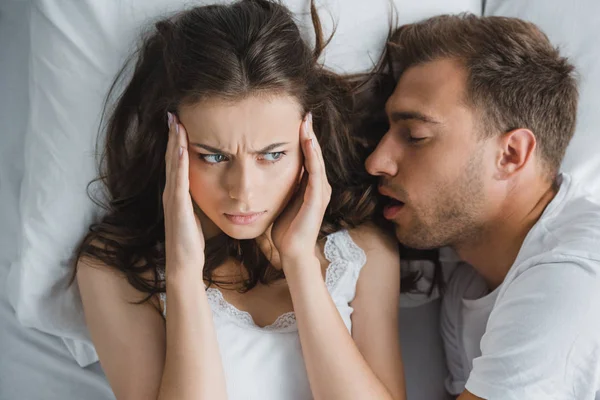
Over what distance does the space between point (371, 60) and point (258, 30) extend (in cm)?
47

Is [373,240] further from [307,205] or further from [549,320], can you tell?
[549,320]

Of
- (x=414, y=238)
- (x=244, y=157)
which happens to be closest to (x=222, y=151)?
(x=244, y=157)

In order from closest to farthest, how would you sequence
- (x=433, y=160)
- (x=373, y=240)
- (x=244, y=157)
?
(x=244, y=157), (x=433, y=160), (x=373, y=240)

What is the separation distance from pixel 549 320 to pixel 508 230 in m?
0.33

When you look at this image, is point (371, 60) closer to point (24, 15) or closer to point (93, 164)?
point (93, 164)

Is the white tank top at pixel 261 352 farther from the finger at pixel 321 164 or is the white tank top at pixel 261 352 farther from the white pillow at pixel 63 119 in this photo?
the white pillow at pixel 63 119

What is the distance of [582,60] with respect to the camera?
183cm

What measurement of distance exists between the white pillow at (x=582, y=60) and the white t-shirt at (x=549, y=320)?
235mm

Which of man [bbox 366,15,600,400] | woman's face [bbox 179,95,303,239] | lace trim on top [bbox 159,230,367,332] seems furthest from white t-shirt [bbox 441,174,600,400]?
woman's face [bbox 179,95,303,239]

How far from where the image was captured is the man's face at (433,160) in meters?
1.58

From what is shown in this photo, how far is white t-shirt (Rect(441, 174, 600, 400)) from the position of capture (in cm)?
140

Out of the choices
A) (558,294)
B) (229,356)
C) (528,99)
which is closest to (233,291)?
(229,356)

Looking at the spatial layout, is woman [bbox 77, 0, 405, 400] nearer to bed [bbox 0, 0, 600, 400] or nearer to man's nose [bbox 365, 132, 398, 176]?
man's nose [bbox 365, 132, 398, 176]

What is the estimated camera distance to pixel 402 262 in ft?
6.25
